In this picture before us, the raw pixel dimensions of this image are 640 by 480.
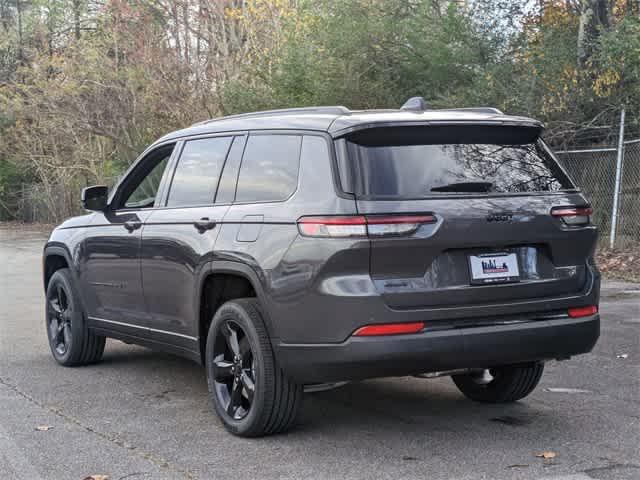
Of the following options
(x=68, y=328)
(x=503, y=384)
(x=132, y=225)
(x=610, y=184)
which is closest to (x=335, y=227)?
(x=503, y=384)

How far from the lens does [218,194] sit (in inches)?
255

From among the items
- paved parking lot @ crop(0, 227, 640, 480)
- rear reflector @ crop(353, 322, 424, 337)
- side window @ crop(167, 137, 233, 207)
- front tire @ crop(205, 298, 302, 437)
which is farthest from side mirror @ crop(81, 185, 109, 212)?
rear reflector @ crop(353, 322, 424, 337)

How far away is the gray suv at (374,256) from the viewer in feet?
17.5

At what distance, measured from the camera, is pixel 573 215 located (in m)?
5.86

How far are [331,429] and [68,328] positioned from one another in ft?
10.6

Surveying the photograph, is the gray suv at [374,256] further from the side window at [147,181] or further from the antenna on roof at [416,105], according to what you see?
the side window at [147,181]

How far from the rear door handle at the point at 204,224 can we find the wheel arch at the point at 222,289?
255mm

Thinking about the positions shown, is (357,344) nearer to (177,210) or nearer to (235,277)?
(235,277)

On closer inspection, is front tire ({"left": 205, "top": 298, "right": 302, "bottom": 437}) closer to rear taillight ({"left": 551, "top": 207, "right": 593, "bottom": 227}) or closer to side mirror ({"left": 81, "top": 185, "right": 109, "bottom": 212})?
rear taillight ({"left": 551, "top": 207, "right": 593, "bottom": 227})

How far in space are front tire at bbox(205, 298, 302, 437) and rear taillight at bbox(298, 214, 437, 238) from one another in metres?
0.77

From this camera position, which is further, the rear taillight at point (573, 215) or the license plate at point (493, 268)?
the rear taillight at point (573, 215)

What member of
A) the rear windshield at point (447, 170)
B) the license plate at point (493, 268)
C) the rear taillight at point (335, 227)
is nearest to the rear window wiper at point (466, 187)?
the rear windshield at point (447, 170)

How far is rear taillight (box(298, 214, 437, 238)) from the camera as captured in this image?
208 inches

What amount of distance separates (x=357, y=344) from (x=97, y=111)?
24116 millimetres
